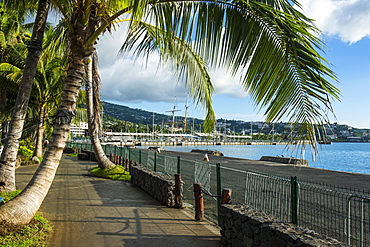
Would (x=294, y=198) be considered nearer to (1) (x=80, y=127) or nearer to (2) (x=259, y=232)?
(2) (x=259, y=232)

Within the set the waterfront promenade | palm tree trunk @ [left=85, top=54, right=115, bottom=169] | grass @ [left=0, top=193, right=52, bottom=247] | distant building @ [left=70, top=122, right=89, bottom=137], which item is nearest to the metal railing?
palm tree trunk @ [left=85, top=54, right=115, bottom=169]

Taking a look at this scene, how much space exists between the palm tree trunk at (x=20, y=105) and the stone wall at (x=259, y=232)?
6.22 metres

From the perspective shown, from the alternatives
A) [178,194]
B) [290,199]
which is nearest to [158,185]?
[178,194]

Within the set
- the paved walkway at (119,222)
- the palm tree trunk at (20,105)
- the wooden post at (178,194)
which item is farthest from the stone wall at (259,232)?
the palm tree trunk at (20,105)

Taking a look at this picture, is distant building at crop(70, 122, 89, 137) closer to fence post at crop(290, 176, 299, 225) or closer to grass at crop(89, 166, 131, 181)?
grass at crop(89, 166, 131, 181)

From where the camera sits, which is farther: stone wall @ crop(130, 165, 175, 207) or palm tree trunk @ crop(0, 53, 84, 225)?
stone wall @ crop(130, 165, 175, 207)

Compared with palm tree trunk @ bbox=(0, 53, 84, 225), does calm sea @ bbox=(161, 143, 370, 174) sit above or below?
below

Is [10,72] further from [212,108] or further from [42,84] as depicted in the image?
[212,108]

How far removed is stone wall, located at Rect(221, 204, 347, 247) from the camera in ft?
12.4

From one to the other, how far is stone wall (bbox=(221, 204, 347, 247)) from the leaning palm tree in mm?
1234

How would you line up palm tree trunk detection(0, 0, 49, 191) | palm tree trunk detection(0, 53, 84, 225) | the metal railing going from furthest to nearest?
palm tree trunk detection(0, 0, 49, 191) < palm tree trunk detection(0, 53, 84, 225) < the metal railing

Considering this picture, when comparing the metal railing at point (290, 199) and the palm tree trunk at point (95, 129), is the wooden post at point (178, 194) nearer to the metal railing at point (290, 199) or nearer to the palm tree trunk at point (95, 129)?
the metal railing at point (290, 199)

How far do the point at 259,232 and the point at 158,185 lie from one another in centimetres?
531

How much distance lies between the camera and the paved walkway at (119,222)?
5.79 metres
